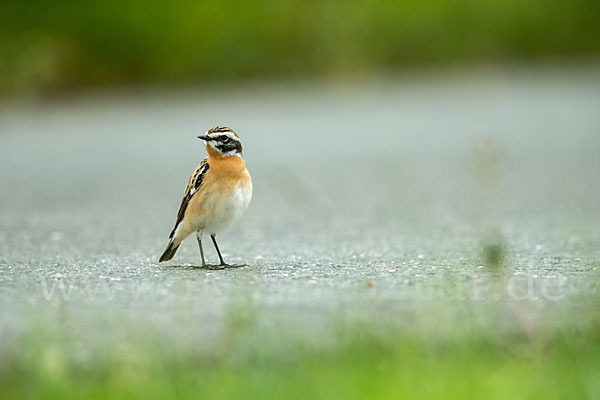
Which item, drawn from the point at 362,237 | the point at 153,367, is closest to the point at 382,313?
the point at 153,367

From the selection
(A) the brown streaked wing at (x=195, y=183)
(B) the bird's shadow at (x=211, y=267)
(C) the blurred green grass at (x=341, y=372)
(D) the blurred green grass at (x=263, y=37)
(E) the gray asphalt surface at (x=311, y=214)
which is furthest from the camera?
(D) the blurred green grass at (x=263, y=37)

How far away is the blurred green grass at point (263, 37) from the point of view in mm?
16516

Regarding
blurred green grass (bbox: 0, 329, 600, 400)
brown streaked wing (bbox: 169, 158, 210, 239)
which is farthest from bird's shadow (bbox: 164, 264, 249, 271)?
blurred green grass (bbox: 0, 329, 600, 400)

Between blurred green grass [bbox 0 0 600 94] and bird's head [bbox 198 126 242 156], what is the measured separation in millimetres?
11180

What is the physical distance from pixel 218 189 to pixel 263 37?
1304 cm

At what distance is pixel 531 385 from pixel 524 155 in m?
7.73

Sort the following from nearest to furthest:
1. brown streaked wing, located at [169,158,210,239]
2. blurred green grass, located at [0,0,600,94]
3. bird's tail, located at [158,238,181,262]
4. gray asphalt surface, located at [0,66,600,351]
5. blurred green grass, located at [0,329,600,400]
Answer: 1. blurred green grass, located at [0,329,600,400]
2. gray asphalt surface, located at [0,66,600,351]
3. brown streaked wing, located at [169,158,210,239]
4. bird's tail, located at [158,238,181,262]
5. blurred green grass, located at [0,0,600,94]

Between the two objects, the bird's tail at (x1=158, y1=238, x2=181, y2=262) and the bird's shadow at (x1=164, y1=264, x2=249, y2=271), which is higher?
the bird's tail at (x1=158, y1=238, x2=181, y2=262)

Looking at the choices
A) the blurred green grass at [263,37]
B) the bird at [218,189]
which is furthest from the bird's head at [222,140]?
the blurred green grass at [263,37]

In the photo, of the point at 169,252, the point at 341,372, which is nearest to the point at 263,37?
the point at 169,252

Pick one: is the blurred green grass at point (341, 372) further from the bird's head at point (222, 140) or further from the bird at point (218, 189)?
the bird's head at point (222, 140)

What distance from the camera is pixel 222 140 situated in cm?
504

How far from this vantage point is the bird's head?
16.5 feet

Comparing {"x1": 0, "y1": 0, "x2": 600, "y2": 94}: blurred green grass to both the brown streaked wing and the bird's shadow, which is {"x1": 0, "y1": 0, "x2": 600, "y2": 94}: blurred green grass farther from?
the bird's shadow
